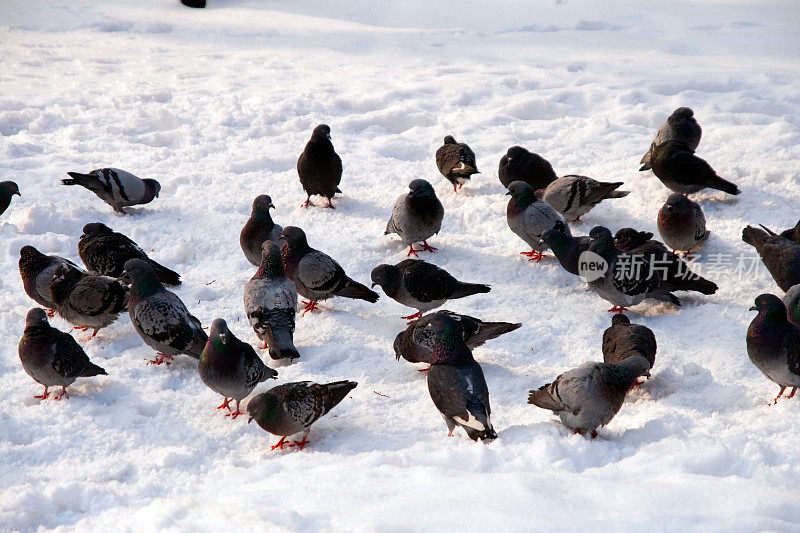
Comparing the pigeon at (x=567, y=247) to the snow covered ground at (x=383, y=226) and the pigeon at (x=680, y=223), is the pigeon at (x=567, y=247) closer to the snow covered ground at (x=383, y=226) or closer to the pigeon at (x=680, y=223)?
the snow covered ground at (x=383, y=226)

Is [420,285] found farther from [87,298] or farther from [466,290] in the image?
[87,298]

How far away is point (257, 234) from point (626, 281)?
3205 mm

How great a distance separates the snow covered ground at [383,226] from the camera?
11.3 ft

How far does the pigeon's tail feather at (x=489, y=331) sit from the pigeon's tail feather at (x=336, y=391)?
3.47 ft

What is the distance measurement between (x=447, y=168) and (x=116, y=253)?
347cm

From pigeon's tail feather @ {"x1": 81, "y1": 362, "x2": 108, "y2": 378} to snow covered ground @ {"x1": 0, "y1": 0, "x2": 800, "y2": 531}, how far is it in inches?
5.4

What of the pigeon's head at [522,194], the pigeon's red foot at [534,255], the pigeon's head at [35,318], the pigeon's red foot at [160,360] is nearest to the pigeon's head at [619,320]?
the pigeon's red foot at [534,255]

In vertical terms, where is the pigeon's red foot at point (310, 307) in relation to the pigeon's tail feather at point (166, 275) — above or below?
below

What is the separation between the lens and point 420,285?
221 inches

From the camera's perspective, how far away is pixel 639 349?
4633mm

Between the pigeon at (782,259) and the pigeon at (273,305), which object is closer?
the pigeon at (273,305)

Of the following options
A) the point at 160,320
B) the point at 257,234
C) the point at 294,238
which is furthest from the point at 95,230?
the point at 294,238

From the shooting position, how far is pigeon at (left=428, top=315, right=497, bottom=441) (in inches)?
163

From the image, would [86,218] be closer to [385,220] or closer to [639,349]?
[385,220]
